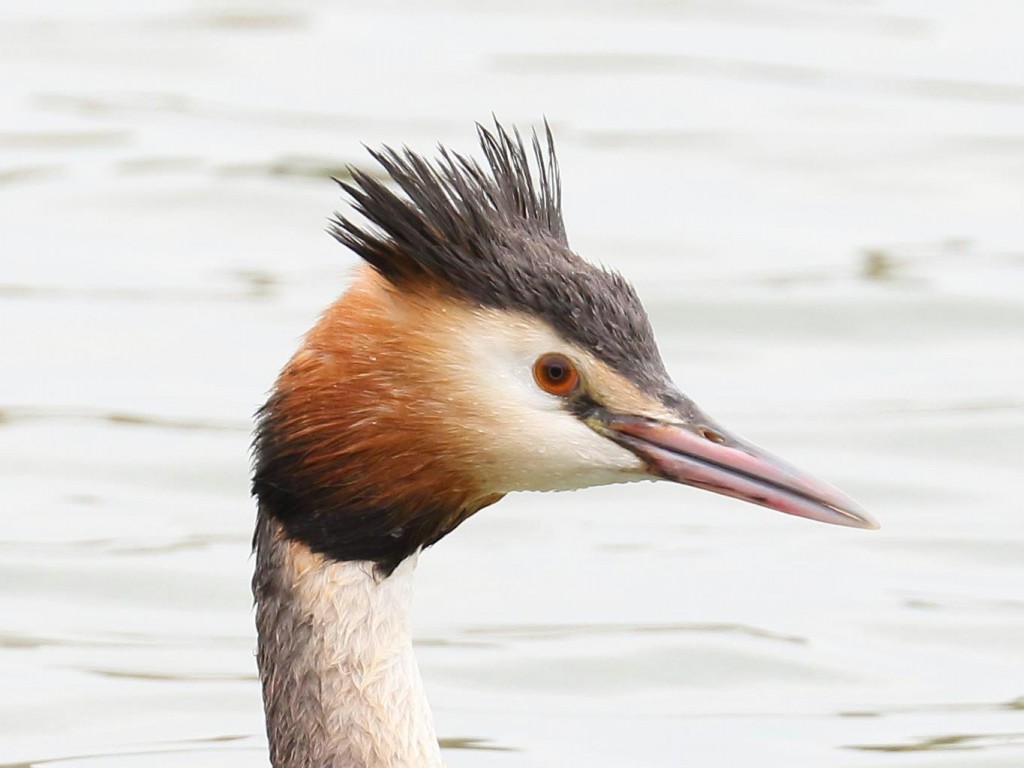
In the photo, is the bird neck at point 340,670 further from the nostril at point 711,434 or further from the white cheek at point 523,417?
the nostril at point 711,434

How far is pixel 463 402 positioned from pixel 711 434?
510mm

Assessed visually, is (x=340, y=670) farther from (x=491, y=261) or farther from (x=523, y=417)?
(x=491, y=261)

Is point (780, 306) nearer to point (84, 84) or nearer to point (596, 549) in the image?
point (596, 549)

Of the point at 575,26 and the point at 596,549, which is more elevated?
the point at 575,26

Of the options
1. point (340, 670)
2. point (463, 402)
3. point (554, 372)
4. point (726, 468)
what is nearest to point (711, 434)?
point (726, 468)

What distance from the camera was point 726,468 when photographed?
17.9 ft

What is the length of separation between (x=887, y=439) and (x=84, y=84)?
5.49m

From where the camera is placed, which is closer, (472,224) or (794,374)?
(472,224)

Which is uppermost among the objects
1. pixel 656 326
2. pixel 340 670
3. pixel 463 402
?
pixel 463 402

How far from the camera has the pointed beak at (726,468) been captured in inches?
213

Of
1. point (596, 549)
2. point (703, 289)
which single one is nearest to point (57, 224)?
point (703, 289)

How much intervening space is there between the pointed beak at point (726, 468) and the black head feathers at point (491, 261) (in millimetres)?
100

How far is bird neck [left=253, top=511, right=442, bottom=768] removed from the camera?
5.58m

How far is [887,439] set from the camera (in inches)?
391
